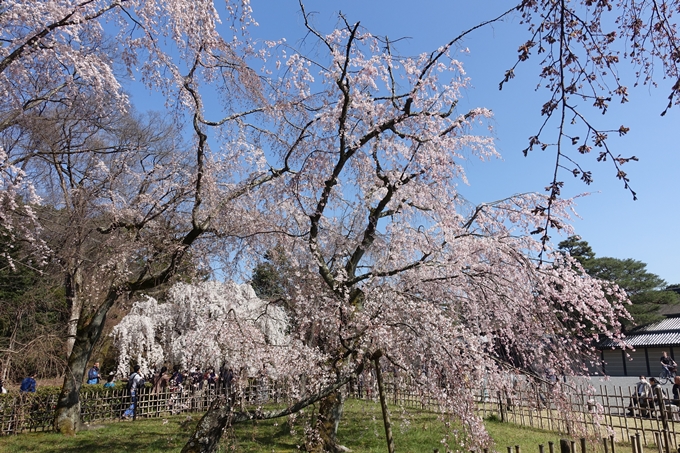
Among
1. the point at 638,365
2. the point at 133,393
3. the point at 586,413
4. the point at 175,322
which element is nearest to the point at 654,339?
the point at 638,365

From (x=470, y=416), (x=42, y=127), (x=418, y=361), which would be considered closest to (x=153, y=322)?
(x=42, y=127)

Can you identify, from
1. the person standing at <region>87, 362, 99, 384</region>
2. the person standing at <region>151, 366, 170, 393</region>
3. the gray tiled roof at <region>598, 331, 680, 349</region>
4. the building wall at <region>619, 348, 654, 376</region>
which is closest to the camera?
the person standing at <region>87, 362, 99, 384</region>

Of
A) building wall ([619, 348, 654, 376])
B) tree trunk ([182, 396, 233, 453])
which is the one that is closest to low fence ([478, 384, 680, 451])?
tree trunk ([182, 396, 233, 453])

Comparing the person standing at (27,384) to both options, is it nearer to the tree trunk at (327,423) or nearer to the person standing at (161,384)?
the person standing at (161,384)

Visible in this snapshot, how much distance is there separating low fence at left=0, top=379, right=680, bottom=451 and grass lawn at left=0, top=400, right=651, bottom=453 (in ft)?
1.60

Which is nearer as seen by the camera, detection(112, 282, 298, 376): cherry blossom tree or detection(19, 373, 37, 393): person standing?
detection(19, 373, 37, 393): person standing

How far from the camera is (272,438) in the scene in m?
9.10

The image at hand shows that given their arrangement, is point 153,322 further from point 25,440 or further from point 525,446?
point 525,446

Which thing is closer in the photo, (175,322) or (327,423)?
(327,423)

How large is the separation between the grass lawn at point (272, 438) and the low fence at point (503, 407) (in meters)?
0.49

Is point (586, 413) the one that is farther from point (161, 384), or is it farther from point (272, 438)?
point (161, 384)

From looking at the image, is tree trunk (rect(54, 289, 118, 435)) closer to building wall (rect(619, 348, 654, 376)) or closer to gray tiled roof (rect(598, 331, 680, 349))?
gray tiled roof (rect(598, 331, 680, 349))

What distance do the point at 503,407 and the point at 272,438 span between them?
5777 millimetres

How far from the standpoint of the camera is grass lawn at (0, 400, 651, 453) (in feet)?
26.9
